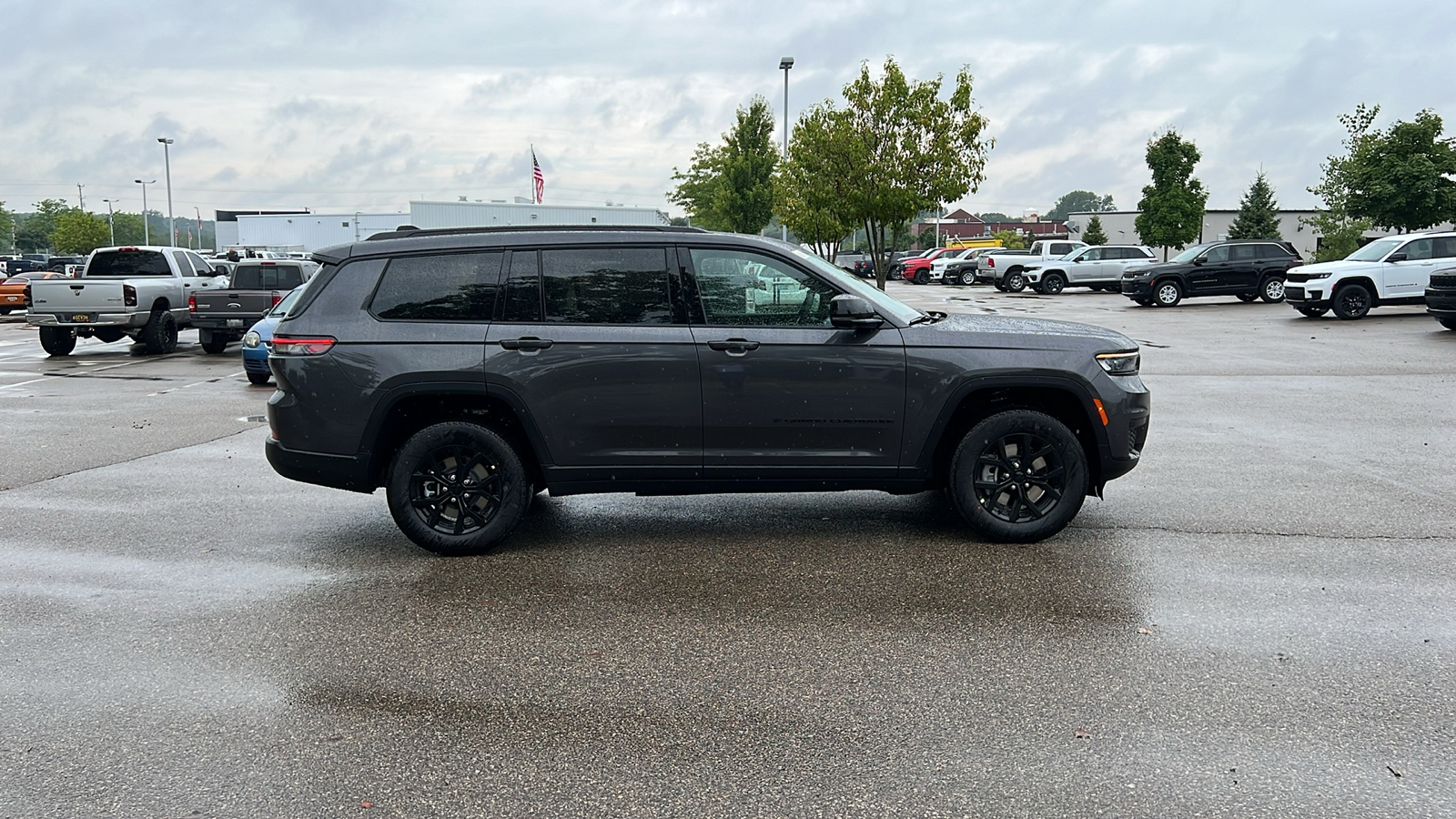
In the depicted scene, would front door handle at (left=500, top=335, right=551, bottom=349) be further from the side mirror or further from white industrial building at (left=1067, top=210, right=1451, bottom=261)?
white industrial building at (left=1067, top=210, right=1451, bottom=261)

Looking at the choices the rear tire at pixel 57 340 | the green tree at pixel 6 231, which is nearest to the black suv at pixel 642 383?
the rear tire at pixel 57 340

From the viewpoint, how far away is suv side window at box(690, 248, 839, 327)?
20.1 ft

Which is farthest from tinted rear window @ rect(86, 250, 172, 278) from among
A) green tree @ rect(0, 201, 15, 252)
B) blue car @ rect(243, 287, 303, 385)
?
green tree @ rect(0, 201, 15, 252)

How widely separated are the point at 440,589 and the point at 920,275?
166 ft

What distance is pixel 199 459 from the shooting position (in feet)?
30.8

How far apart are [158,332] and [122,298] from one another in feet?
3.58

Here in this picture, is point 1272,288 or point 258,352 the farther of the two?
point 1272,288

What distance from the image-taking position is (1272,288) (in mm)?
30266

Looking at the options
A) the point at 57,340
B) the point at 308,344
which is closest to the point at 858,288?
the point at 308,344

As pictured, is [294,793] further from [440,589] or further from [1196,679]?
[1196,679]

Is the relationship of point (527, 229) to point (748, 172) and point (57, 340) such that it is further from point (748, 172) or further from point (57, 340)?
point (748, 172)

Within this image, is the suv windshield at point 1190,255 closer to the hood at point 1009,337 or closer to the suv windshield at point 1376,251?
the suv windshield at point 1376,251

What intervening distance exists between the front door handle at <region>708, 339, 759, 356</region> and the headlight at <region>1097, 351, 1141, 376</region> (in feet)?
6.49

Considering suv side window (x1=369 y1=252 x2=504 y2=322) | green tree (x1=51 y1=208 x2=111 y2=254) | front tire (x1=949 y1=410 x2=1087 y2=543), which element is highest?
green tree (x1=51 y1=208 x2=111 y2=254)
